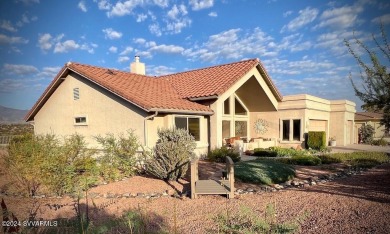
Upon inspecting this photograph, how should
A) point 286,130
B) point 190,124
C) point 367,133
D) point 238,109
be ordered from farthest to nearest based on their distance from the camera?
point 367,133 < point 238,109 < point 286,130 < point 190,124

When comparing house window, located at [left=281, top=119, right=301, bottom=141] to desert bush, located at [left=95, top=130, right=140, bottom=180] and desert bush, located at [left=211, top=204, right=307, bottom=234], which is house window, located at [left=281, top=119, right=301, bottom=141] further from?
desert bush, located at [left=211, top=204, right=307, bottom=234]

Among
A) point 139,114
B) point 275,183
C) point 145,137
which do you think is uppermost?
point 139,114

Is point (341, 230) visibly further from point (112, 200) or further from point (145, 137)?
point (145, 137)

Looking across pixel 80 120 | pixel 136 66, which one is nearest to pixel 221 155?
pixel 80 120

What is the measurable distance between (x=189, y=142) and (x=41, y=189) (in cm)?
552

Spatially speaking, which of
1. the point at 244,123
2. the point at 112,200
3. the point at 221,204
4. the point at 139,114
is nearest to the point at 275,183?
the point at 221,204

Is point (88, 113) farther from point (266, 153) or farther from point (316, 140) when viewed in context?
point (316, 140)

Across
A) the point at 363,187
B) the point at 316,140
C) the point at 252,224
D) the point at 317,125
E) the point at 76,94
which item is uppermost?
the point at 76,94

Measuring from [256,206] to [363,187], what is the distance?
164 inches

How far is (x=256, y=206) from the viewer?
257 inches

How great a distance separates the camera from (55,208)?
6.71 meters

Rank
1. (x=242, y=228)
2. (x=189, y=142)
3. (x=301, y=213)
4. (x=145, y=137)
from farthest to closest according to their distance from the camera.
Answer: (x=145, y=137) < (x=189, y=142) < (x=301, y=213) < (x=242, y=228)

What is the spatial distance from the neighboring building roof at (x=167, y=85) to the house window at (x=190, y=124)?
2.42 ft

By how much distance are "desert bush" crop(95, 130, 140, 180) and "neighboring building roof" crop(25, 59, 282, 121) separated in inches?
76.1
